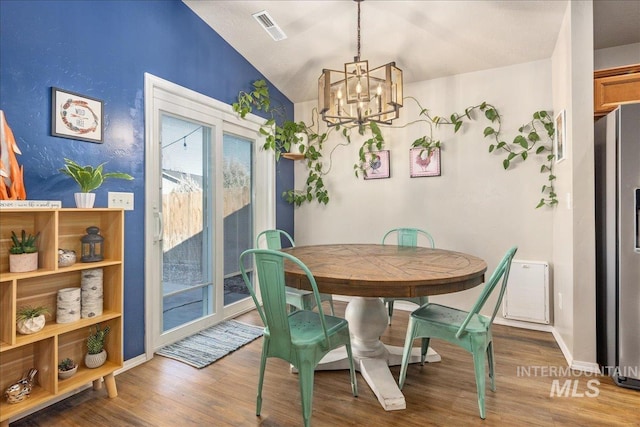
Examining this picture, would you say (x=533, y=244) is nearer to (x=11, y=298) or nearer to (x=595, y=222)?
(x=595, y=222)

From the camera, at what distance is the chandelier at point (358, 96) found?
2189 millimetres

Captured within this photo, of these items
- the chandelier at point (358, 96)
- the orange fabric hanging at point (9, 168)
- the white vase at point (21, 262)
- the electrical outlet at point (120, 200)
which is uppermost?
the chandelier at point (358, 96)

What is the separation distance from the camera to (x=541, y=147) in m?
2.96

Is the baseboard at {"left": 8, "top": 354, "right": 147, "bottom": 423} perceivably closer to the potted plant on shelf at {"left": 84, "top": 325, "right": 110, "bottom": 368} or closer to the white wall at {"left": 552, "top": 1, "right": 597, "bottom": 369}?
the potted plant on shelf at {"left": 84, "top": 325, "right": 110, "bottom": 368}

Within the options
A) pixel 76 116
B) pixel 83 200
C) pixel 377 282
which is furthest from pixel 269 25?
pixel 377 282

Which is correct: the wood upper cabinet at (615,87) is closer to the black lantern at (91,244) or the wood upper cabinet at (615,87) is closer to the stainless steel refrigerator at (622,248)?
the stainless steel refrigerator at (622,248)

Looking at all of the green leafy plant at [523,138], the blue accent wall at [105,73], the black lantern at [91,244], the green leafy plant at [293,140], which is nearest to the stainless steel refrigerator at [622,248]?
the green leafy plant at [523,138]

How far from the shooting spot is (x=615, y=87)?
7.69ft

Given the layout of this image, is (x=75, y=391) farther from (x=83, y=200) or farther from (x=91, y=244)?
(x=83, y=200)

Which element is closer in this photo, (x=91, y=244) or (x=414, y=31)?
(x=91, y=244)

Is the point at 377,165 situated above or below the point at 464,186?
above

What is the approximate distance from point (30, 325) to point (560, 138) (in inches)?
147

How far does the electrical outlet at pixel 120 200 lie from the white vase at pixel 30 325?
777 mm

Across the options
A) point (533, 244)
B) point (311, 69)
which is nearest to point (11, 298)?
point (311, 69)
